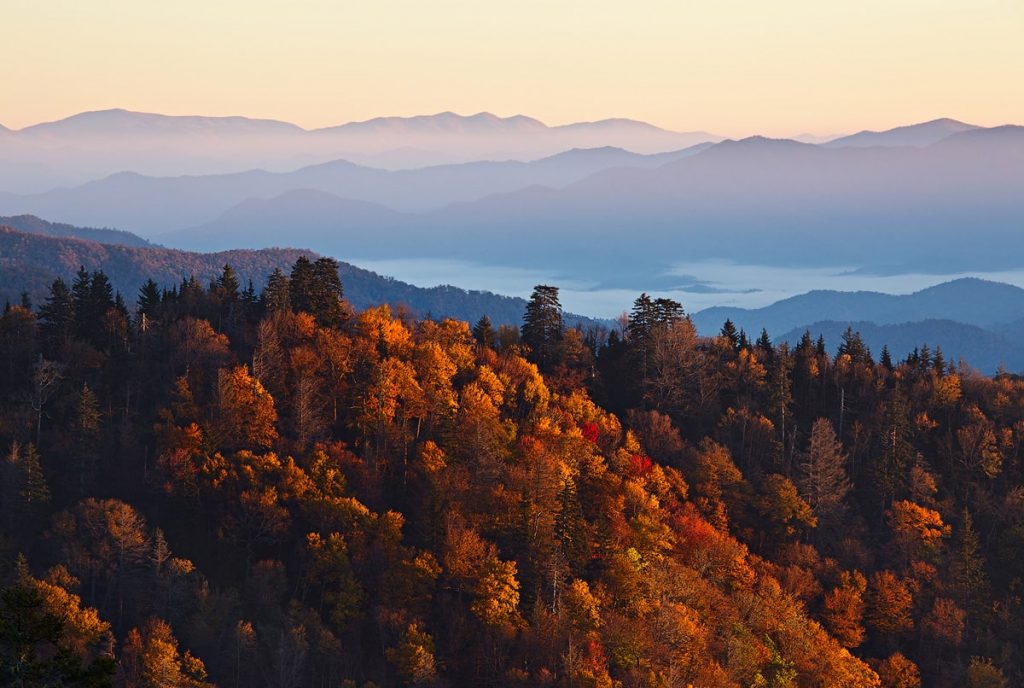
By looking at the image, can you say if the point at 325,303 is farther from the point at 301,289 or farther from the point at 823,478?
the point at 823,478

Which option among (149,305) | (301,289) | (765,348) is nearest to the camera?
(301,289)

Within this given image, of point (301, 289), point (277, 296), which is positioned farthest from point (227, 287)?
point (277, 296)

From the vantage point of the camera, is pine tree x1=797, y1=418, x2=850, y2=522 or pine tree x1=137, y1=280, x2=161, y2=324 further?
pine tree x1=137, y1=280, x2=161, y2=324

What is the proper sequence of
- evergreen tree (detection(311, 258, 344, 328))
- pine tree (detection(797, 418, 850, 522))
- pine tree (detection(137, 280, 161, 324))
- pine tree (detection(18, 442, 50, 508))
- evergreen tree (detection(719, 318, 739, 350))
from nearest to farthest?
pine tree (detection(18, 442, 50, 508)) < pine tree (detection(797, 418, 850, 522)) < evergreen tree (detection(311, 258, 344, 328)) < pine tree (detection(137, 280, 161, 324)) < evergreen tree (detection(719, 318, 739, 350))

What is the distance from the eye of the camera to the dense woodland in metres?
84.5

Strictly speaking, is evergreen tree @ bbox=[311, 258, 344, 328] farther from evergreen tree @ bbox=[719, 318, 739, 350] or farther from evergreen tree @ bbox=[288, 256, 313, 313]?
evergreen tree @ bbox=[719, 318, 739, 350]

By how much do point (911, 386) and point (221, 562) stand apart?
82.9m

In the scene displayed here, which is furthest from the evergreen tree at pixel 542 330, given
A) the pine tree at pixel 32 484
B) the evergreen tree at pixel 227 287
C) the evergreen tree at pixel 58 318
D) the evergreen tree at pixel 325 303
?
the pine tree at pixel 32 484

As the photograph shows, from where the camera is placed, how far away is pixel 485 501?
9688 cm

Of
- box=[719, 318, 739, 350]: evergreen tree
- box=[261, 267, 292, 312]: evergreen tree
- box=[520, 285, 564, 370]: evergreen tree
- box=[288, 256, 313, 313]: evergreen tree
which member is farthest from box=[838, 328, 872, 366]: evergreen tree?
box=[261, 267, 292, 312]: evergreen tree

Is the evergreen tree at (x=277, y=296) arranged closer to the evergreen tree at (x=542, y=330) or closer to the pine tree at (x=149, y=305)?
the pine tree at (x=149, y=305)

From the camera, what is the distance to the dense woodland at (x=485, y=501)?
3327 inches

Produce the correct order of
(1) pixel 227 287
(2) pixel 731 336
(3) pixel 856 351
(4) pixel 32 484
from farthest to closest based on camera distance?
(3) pixel 856 351 → (2) pixel 731 336 → (1) pixel 227 287 → (4) pixel 32 484

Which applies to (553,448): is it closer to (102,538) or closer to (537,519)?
(537,519)
